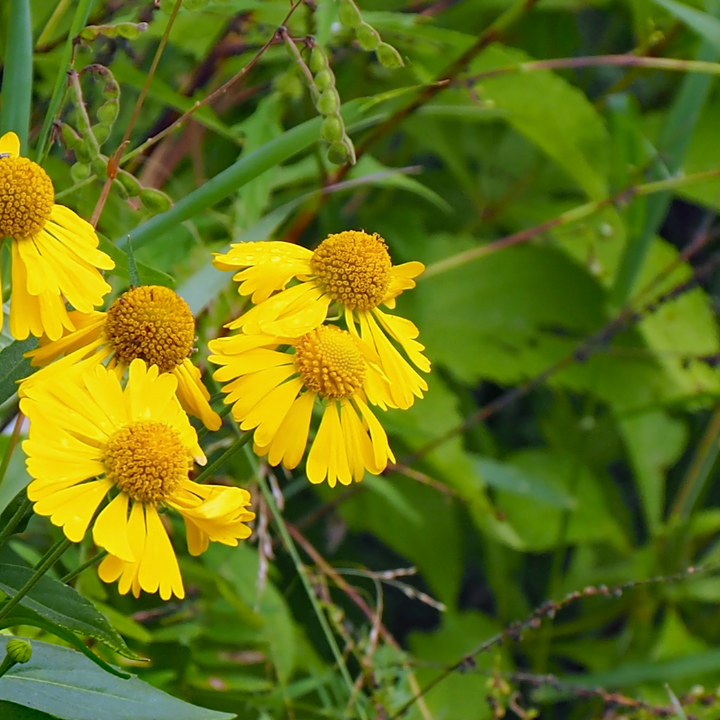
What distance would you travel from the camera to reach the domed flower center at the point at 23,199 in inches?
15.4

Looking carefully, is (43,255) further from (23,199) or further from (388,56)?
(388,56)

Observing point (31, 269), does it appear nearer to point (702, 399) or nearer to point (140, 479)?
point (140, 479)

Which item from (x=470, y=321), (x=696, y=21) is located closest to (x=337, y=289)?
(x=696, y=21)

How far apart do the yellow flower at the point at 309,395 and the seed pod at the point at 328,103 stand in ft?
0.37

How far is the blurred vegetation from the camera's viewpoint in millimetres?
787

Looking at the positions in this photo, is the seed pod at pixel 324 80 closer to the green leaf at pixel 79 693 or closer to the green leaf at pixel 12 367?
the green leaf at pixel 12 367

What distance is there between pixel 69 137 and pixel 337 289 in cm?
18

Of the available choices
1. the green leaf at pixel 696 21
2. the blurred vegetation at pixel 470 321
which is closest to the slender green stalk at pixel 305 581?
the blurred vegetation at pixel 470 321

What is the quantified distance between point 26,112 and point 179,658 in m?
0.42

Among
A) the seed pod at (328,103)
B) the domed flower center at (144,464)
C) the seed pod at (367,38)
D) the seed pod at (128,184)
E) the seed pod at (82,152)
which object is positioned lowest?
the domed flower center at (144,464)

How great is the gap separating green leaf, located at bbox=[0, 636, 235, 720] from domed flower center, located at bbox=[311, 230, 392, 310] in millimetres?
204

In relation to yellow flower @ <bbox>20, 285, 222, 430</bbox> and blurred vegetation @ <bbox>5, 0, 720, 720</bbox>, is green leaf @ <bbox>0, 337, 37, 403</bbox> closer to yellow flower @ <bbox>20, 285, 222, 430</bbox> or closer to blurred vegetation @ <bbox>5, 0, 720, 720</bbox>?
yellow flower @ <bbox>20, 285, 222, 430</bbox>

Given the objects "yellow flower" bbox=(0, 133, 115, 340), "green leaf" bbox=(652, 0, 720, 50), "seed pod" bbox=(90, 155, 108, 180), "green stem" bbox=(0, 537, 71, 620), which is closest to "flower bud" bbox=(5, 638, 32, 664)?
"green stem" bbox=(0, 537, 71, 620)

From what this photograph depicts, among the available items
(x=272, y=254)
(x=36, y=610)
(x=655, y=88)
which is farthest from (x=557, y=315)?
(x=36, y=610)
